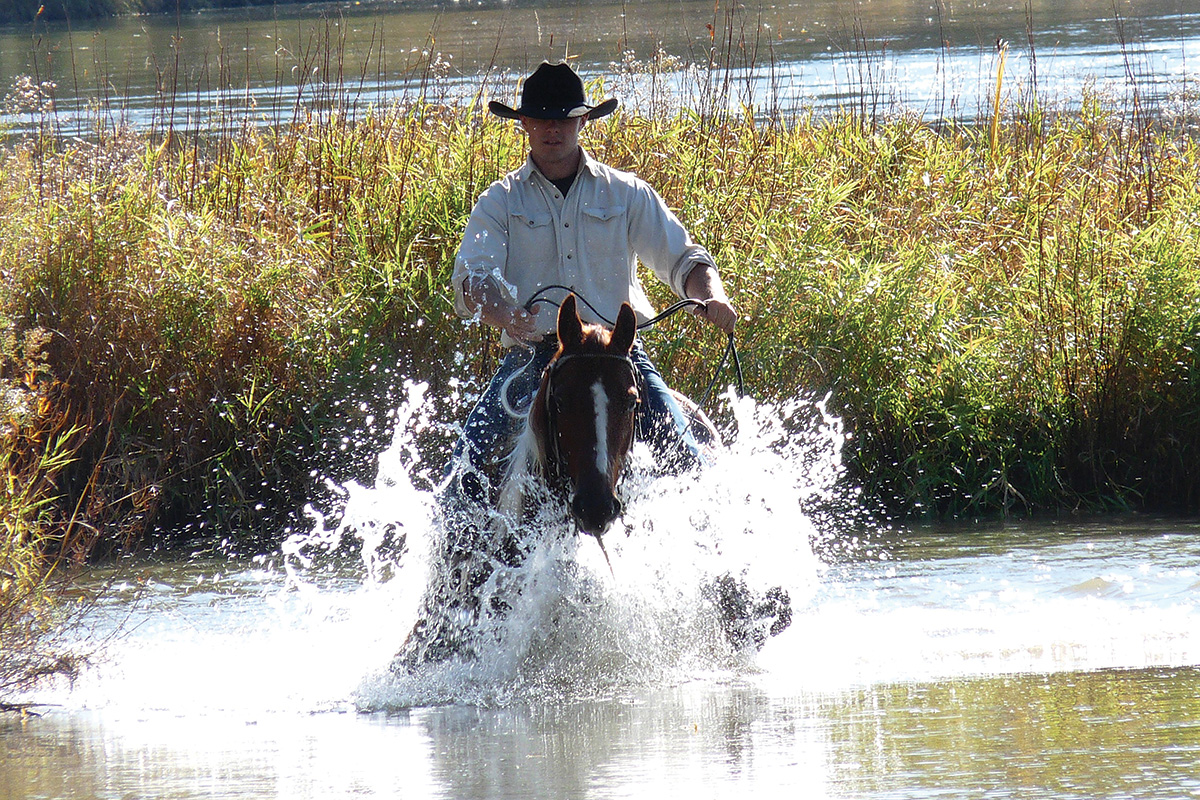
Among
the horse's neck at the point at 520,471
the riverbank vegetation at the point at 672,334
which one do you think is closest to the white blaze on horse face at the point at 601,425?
the horse's neck at the point at 520,471

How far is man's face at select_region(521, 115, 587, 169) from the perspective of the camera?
229 inches

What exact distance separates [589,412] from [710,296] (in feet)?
4.13

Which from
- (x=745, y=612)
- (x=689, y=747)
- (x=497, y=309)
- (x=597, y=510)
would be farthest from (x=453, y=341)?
(x=689, y=747)

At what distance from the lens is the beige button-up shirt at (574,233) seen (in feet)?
19.2

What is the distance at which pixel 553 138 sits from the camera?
19.1 ft

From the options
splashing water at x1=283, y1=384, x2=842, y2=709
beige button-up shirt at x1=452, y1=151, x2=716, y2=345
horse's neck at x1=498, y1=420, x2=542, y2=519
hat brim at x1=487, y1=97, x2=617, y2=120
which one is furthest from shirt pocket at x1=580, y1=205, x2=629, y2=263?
horse's neck at x1=498, y1=420, x2=542, y2=519

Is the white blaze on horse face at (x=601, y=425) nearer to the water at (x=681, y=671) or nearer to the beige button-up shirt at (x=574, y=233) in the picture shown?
the water at (x=681, y=671)

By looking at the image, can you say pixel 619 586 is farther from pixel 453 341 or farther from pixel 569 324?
pixel 453 341

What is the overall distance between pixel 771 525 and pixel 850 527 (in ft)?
6.34

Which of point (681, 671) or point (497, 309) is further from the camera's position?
point (681, 671)

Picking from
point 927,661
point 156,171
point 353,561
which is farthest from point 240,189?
point 927,661

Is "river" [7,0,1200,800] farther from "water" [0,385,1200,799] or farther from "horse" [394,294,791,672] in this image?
"horse" [394,294,791,672]

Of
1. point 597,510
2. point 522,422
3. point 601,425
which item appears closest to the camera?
point 597,510

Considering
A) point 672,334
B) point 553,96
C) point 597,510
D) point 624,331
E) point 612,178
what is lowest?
point 597,510
